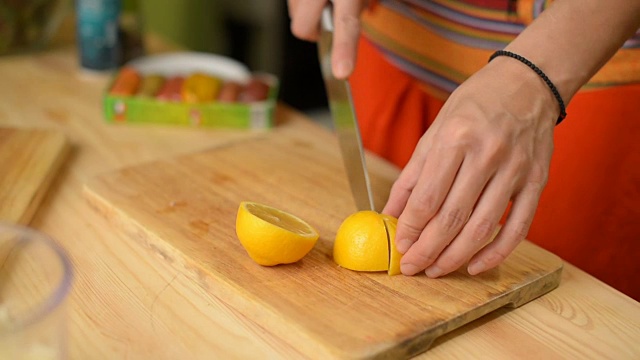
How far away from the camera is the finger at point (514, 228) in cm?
95

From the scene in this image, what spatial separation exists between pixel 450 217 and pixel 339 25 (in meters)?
0.41

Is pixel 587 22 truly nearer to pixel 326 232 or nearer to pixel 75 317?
pixel 326 232

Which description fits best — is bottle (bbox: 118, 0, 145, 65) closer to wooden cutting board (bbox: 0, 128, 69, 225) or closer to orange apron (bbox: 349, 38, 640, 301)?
wooden cutting board (bbox: 0, 128, 69, 225)

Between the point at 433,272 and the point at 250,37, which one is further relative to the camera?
the point at 250,37

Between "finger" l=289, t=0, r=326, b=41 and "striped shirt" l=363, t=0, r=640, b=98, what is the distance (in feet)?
0.81

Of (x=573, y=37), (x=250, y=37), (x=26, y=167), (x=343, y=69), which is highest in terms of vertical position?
(x=573, y=37)

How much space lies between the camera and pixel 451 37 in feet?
4.58

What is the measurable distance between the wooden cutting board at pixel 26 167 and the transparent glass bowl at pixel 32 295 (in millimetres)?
274

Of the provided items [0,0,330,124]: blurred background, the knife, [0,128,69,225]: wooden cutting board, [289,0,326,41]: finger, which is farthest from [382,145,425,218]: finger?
[0,0,330,124]: blurred background

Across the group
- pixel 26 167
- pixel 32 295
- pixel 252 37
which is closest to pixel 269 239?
pixel 32 295

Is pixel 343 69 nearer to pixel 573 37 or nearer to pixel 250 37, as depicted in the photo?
pixel 573 37

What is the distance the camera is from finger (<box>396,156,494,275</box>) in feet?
3.00

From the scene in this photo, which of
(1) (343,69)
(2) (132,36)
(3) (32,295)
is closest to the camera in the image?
(3) (32,295)

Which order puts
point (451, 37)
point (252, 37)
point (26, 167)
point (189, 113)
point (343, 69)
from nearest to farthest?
1. point (343, 69)
2. point (26, 167)
3. point (451, 37)
4. point (189, 113)
5. point (252, 37)
